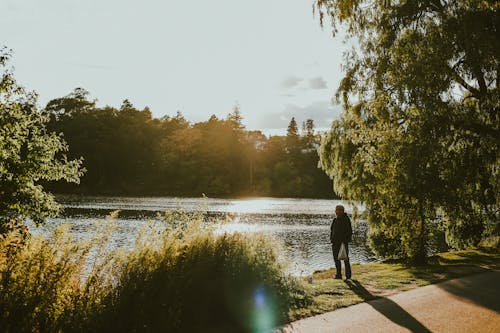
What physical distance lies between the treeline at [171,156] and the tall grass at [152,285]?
8355 centimetres

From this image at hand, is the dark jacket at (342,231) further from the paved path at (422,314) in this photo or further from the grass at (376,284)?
the paved path at (422,314)

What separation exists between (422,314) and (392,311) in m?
0.48

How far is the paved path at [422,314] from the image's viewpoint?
6.27 meters

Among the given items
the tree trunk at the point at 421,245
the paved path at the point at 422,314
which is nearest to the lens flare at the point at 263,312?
the paved path at the point at 422,314

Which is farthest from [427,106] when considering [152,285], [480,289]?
[152,285]

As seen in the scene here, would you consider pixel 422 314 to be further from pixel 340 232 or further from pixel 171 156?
pixel 171 156

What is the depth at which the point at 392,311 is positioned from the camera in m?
7.17

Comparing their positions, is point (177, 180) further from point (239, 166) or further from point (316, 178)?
point (316, 178)

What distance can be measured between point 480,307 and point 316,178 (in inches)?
3950

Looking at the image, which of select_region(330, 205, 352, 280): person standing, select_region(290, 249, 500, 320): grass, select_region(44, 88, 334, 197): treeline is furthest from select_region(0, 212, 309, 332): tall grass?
select_region(44, 88, 334, 197): treeline

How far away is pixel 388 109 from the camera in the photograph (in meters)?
13.1

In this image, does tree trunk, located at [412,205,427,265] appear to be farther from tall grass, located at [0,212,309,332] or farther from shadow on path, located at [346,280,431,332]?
tall grass, located at [0,212,309,332]

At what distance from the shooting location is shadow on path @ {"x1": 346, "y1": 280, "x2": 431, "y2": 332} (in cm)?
634

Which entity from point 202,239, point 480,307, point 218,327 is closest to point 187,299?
point 218,327
